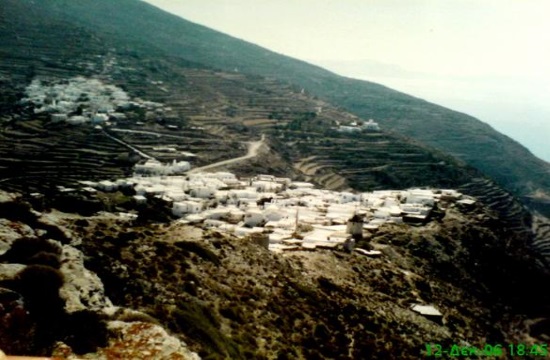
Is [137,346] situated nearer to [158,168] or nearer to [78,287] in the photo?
[78,287]

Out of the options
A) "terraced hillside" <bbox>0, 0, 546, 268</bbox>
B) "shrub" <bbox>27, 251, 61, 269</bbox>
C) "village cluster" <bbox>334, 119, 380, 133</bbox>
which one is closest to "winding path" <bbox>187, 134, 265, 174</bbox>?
"terraced hillside" <bbox>0, 0, 546, 268</bbox>

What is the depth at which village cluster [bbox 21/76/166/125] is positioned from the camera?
102119mm

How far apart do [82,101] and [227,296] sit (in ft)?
352

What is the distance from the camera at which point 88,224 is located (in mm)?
24375

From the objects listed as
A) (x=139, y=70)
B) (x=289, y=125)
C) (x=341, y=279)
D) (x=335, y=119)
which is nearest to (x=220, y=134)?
(x=289, y=125)

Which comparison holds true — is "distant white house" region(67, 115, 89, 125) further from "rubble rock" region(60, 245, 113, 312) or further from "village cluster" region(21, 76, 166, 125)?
"rubble rock" region(60, 245, 113, 312)

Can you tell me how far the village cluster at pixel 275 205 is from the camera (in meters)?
44.3

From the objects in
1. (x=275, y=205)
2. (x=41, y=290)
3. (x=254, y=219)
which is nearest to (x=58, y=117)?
(x=275, y=205)

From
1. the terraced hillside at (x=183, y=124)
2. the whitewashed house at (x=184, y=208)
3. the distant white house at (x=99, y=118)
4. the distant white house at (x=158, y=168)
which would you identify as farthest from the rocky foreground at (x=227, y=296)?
the distant white house at (x=99, y=118)

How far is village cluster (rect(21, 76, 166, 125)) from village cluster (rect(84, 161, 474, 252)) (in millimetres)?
32388

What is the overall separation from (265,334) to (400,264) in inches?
933

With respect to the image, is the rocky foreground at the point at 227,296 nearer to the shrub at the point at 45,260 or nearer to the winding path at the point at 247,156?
the shrub at the point at 45,260

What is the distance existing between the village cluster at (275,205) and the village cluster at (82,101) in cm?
3239

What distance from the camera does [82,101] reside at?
11725cm
